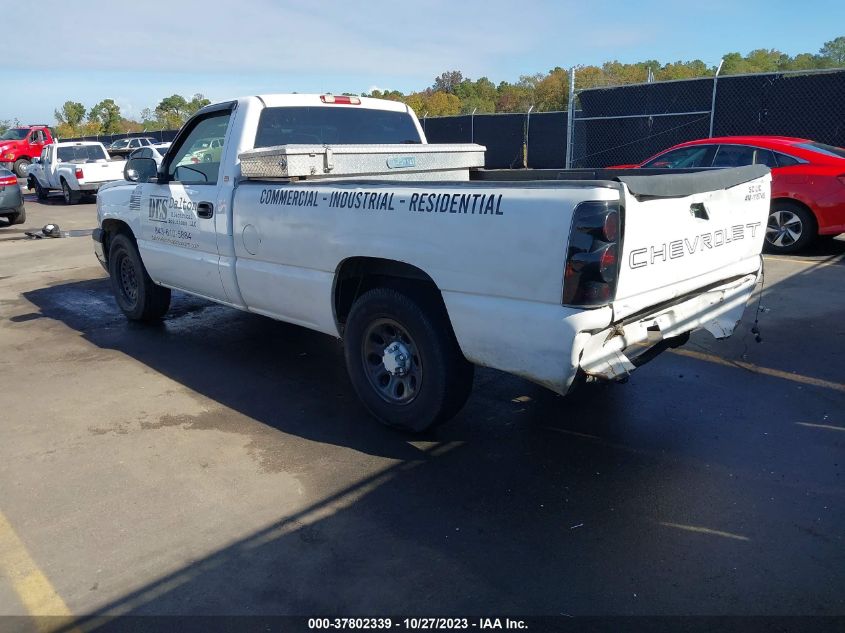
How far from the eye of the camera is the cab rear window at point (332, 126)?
550cm

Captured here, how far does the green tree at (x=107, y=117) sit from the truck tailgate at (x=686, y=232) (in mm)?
62152

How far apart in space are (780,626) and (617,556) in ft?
2.23

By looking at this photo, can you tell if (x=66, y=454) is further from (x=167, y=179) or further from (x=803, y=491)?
(x=803, y=491)

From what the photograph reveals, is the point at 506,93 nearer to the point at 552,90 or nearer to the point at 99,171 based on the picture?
the point at 552,90

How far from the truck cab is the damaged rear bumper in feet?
113

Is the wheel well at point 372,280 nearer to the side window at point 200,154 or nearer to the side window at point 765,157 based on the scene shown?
the side window at point 200,154

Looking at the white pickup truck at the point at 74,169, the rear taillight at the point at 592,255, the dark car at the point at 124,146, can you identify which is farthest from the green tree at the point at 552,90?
the rear taillight at the point at 592,255

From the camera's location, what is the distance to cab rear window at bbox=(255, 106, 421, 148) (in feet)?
18.1

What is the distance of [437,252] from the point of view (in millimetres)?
3732

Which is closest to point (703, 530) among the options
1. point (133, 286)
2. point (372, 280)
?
point (372, 280)

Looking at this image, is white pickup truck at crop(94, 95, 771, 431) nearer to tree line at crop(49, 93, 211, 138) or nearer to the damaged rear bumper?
the damaged rear bumper

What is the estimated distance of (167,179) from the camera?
6121 mm

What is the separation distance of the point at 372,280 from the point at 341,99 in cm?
228

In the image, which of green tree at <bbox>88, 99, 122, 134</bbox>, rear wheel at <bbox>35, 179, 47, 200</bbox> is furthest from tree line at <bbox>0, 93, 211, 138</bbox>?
rear wheel at <bbox>35, 179, 47, 200</bbox>
